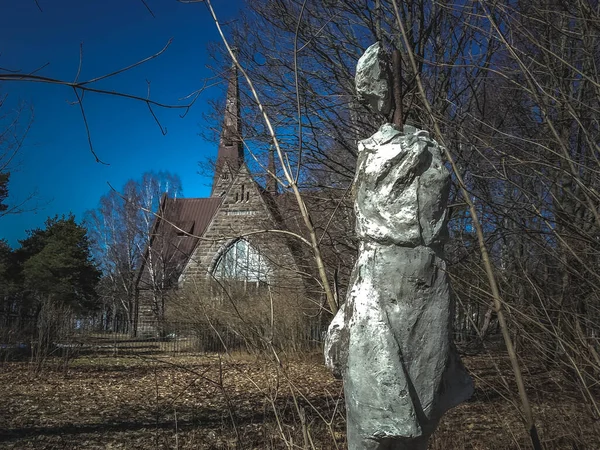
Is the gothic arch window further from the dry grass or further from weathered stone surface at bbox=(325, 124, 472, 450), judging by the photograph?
weathered stone surface at bbox=(325, 124, 472, 450)

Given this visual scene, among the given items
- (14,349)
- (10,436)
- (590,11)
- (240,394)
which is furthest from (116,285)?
(590,11)

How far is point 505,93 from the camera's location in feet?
28.2

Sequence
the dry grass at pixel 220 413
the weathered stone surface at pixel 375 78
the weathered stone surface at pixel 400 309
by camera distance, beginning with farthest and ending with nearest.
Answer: the dry grass at pixel 220 413
the weathered stone surface at pixel 375 78
the weathered stone surface at pixel 400 309

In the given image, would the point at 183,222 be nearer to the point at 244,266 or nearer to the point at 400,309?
the point at 244,266

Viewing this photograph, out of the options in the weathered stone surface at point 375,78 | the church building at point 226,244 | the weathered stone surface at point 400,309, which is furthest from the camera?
the church building at point 226,244

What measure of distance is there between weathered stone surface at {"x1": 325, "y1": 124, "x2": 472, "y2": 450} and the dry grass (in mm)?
1111

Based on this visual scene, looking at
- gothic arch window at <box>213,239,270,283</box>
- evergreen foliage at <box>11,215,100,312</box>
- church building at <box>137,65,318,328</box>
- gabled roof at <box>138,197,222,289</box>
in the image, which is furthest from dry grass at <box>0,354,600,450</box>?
gabled roof at <box>138,197,222,289</box>

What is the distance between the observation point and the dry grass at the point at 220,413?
4.41m

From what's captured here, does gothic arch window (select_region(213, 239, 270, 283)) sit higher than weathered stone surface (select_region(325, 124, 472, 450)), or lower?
higher

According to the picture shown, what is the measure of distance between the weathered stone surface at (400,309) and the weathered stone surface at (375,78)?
235 millimetres

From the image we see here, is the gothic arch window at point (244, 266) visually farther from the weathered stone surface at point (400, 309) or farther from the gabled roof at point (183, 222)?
the gabled roof at point (183, 222)

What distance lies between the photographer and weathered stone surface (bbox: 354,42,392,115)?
2227mm

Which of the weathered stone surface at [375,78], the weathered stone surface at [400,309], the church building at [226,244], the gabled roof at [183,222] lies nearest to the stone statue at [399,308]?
the weathered stone surface at [400,309]

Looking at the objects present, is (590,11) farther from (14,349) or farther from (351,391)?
(14,349)
